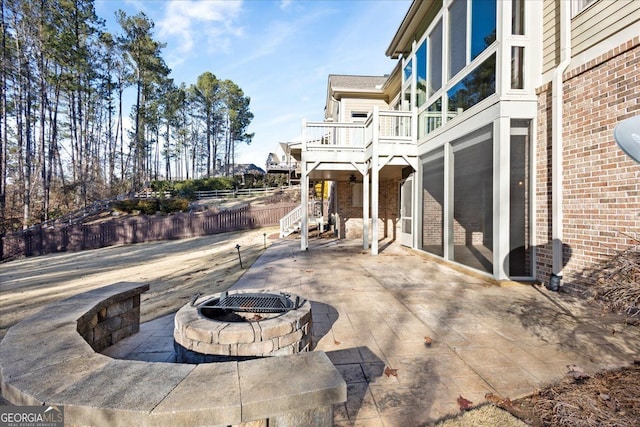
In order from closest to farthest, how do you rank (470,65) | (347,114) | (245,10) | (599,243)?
(599,243) → (470,65) → (245,10) → (347,114)

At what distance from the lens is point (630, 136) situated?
1930 millimetres

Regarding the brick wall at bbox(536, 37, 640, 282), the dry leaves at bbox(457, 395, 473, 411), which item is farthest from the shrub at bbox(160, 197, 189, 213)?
the dry leaves at bbox(457, 395, 473, 411)

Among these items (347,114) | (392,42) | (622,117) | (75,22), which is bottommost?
(622,117)

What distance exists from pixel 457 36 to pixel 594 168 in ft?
13.3

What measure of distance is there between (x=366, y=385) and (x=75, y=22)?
2856 cm

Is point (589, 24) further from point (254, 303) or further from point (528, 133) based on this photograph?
point (254, 303)

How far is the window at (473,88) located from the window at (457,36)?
444 millimetres

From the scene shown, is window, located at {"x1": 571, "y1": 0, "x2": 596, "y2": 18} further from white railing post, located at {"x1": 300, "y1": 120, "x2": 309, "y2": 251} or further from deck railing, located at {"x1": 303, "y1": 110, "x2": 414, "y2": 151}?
white railing post, located at {"x1": 300, "y1": 120, "x2": 309, "y2": 251}

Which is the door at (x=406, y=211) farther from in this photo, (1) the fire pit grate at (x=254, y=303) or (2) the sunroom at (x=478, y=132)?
(1) the fire pit grate at (x=254, y=303)

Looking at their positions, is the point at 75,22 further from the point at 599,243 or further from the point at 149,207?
the point at 599,243

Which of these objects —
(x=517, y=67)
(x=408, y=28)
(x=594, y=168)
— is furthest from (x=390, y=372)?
(x=408, y=28)

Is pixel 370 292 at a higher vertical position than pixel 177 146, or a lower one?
lower

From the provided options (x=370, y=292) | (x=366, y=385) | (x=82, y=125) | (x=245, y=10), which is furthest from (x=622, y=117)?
(x=82, y=125)

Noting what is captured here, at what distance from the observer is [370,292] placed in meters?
4.83
